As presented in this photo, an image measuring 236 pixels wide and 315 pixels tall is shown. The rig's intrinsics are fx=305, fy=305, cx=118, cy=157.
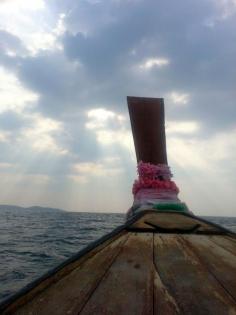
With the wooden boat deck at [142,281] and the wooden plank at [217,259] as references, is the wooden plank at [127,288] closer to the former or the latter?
the wooden boat deck at [142,281]

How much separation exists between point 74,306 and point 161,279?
71cm

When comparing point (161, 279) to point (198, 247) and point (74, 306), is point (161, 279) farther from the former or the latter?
point (198, 247)

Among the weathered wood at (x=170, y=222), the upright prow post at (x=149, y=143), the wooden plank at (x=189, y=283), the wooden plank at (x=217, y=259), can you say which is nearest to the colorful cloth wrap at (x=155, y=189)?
the upright prow post at (x=149, y=143)

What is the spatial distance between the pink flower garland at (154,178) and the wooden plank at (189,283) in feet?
12.6

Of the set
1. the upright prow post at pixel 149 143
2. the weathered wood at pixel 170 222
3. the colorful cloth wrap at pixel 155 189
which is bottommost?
the weathered wood at pixel 170 222

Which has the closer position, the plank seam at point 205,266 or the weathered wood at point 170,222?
the plank seam at point 205,266

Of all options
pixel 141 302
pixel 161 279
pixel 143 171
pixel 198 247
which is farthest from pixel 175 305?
pixel 143 171

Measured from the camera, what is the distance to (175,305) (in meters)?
1.92

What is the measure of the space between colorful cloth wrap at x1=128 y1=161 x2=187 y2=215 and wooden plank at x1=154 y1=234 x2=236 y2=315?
3040mm

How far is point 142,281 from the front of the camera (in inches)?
89.6

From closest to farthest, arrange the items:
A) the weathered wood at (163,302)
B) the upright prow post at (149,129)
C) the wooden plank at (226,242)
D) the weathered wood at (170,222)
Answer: the weathered wood at (163,302), the wooden plank at (226,242), the weathered wood at (170,222), the upright prow post at (149,129)

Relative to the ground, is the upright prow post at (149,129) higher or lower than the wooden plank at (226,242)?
higher

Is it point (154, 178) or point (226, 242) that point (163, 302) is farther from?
point (154, 178)

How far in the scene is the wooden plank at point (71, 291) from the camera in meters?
1.94
